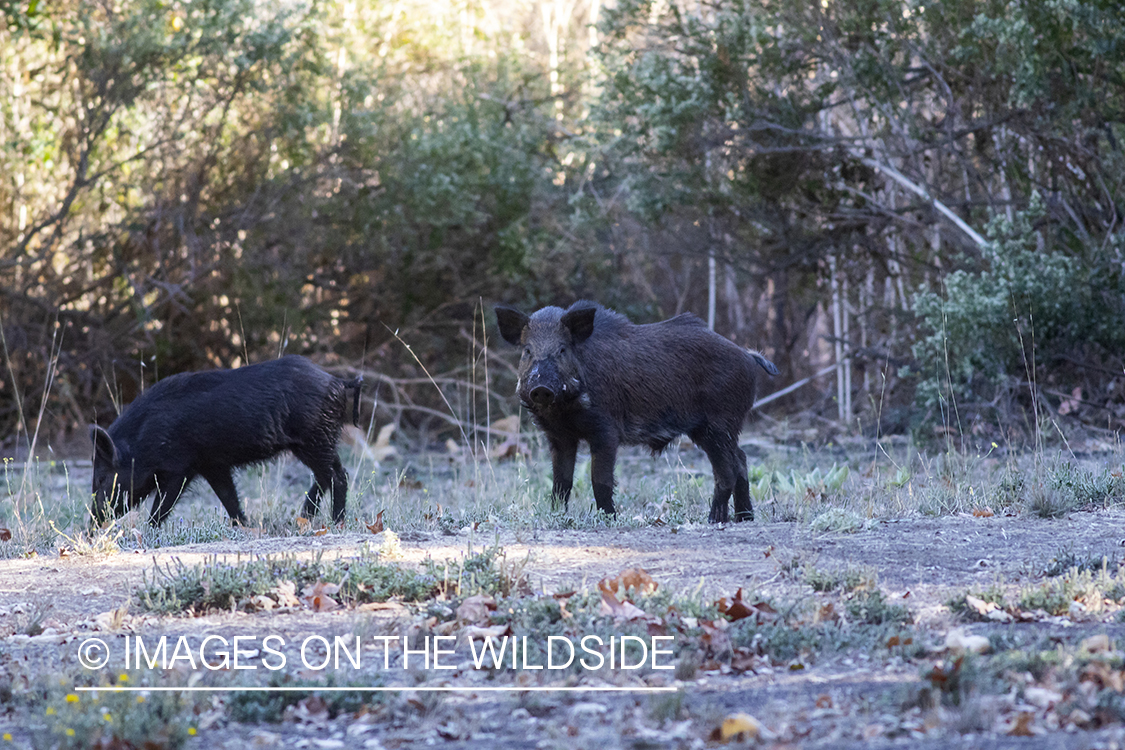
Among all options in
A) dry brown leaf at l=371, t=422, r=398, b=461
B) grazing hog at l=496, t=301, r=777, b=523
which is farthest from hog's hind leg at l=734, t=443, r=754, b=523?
dry brown leaf at l=371, t=422, r=398, b=461

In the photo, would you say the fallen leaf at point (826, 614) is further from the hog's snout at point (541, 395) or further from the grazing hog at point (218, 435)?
the grazing hog at point (218, 435)

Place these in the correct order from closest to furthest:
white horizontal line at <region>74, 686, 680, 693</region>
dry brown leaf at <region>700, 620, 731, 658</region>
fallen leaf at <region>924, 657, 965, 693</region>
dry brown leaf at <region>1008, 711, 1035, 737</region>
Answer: dry brown leaf at <region>1008, 711, 1035, 737</region> → fallen leaf at <region>924, 657, 965, 693</region> → white horizontal line at <region>74, 686, 680, 693</region> → dry brown leaf at <region>700, 620, 731, 658</region>

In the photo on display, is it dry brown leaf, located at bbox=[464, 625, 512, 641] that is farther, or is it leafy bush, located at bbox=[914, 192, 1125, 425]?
leafy bush, located at bbox=[914, 192, 1125, 425]

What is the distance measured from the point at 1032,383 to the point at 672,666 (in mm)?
6397

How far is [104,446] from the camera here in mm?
7301

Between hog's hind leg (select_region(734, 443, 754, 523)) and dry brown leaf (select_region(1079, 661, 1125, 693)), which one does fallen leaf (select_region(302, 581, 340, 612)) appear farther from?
hog's hind leg (select_region(734, 443, 754, 523))

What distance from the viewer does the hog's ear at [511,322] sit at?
696 cm

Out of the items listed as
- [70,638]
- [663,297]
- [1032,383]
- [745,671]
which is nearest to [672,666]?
[745,671]

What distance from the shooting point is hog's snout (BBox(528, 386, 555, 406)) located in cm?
649

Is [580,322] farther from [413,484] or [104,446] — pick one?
[413,484]

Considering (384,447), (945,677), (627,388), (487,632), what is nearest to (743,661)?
(945,677)

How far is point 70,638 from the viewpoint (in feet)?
14.9

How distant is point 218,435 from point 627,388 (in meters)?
2.61

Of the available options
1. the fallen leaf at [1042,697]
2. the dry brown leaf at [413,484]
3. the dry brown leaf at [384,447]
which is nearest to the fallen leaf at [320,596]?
the fallen leaf at [1042,697]
